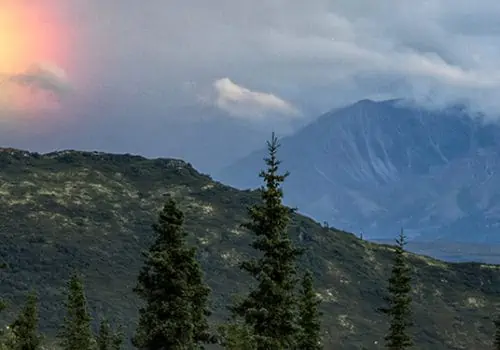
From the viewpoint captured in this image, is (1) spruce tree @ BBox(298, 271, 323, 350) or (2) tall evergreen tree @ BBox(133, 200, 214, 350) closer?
(2) tall evergreen tree @ BBox(133, 200, 214, 350)

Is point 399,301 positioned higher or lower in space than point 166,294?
higher

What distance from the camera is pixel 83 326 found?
60156mm

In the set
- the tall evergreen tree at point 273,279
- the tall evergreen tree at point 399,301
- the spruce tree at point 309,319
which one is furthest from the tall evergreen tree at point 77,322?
the tall evergreen tree at point 273,279

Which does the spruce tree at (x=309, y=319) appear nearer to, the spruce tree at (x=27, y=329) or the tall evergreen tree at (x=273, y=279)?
the spruce tree at (x=27, y=329)

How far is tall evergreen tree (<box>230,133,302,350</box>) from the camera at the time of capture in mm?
32531

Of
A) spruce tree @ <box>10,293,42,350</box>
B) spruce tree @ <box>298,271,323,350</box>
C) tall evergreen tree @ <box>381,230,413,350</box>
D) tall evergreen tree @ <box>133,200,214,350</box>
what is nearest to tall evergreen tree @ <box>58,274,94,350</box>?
spruce tree @ <box>10,293,42,350</box>

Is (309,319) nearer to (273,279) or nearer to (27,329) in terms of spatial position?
(27,329)

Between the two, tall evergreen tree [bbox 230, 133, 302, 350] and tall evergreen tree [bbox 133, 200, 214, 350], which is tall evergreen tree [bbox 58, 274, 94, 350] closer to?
tall evergreen tree [bbox 133, 200, 214, 350]

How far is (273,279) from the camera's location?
3294 cm

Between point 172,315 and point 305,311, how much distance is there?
27.8m

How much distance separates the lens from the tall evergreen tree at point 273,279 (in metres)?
32.5

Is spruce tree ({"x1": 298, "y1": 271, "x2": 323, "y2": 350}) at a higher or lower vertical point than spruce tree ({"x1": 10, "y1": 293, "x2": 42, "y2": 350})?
higher

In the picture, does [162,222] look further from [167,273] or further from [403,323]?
[403,323]

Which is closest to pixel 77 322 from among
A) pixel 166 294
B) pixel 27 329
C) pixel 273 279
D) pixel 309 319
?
pixel 27 329
